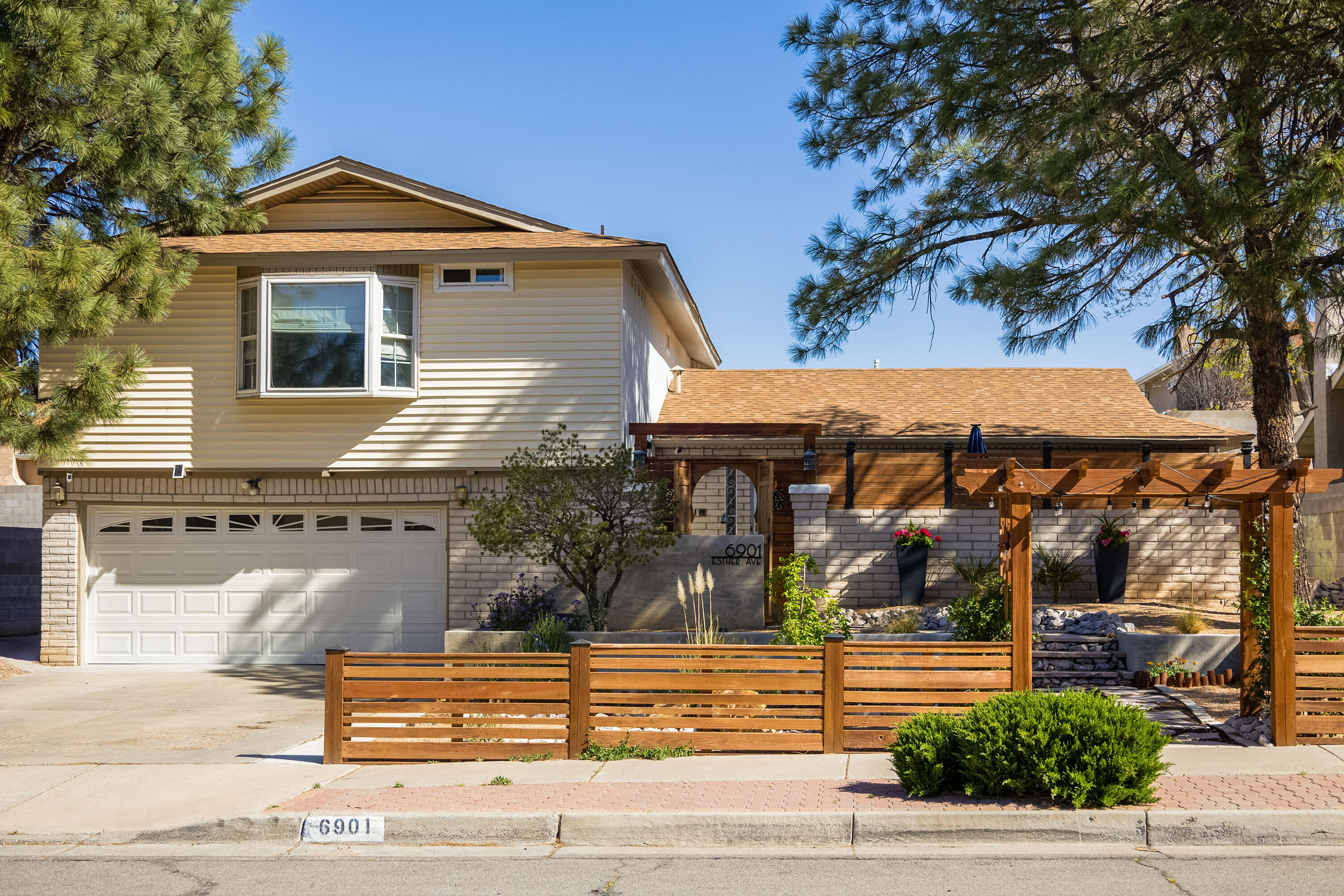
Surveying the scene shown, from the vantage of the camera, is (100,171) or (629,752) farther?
(100,171)

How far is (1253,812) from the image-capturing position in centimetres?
677

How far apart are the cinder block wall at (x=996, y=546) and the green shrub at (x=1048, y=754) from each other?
7725 mm

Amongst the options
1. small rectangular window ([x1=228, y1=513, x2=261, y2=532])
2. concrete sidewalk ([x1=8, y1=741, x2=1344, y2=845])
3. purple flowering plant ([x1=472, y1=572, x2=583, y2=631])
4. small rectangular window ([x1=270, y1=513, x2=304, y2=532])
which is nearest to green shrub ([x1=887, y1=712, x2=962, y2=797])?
concrete sidewalk ([x1=8, y1=741, x2=1344, y2=845])

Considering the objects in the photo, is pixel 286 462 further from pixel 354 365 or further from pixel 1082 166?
pixel 1082 166

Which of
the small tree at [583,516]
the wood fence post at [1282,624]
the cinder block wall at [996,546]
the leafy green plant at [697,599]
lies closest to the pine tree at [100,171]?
the small tree at [583,516]

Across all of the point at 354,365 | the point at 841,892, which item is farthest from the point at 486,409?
the point at 841,892

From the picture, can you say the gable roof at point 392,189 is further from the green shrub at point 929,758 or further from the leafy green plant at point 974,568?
the green shrub at point 929,758

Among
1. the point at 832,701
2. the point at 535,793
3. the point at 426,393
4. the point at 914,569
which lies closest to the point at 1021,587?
the point at 832,701

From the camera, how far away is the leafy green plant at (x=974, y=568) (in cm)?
1463

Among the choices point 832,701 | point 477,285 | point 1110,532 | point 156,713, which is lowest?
point 156,713

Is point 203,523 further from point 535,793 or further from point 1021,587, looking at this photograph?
point 1021,587

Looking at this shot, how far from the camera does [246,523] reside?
15.9m

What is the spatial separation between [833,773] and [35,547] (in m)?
17.8

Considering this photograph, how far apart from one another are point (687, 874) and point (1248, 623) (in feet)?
19.7
